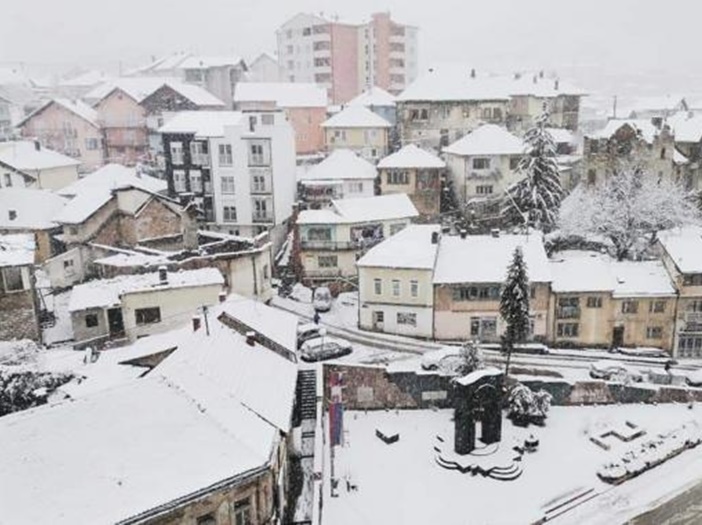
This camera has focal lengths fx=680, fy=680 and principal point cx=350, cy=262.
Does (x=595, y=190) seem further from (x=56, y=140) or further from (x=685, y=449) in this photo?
(x=56, y=140)

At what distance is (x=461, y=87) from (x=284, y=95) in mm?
20734

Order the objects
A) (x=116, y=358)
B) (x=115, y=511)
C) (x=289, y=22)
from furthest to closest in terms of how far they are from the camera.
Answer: (x=289, y=22)
(x=116, y=358)
(x=115, y=511)

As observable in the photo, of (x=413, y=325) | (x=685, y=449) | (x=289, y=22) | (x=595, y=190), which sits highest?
(x=289, y=22)

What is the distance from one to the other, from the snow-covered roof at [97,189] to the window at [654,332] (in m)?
38.1

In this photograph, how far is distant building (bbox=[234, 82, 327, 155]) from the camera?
256ft

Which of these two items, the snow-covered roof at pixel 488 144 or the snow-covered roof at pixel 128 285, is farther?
the snow-covered roof at pixel 488 144

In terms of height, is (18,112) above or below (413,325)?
above

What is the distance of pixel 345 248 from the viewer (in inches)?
2159

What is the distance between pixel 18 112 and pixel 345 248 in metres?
67.6

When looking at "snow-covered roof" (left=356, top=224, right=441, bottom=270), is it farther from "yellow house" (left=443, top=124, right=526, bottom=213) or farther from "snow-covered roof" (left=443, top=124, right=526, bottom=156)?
"snow-covered roof" (left=443, top=124, right=526, bottom=156)

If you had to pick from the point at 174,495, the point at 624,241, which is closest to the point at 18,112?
the point at 624,241

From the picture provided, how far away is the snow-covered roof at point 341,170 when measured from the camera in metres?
62.9

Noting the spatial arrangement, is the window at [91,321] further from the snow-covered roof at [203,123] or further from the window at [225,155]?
the snow-covered roof at [203,123]

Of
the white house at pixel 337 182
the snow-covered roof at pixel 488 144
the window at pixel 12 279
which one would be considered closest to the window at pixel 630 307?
the snow-covered roof at pixel 488 144
